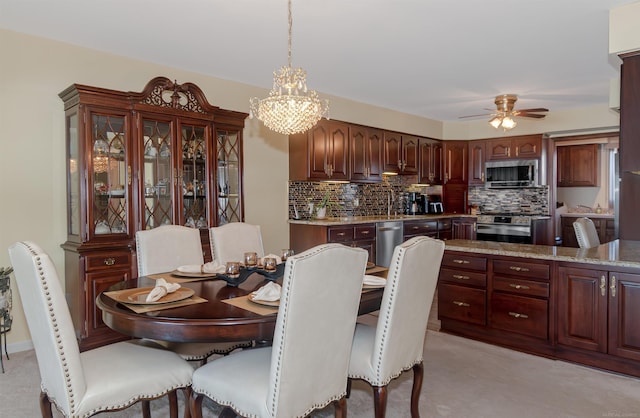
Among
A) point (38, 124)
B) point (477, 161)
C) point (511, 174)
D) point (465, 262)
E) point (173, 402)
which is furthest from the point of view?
point (477, 161)

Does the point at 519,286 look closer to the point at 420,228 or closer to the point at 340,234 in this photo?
the point at 340,234

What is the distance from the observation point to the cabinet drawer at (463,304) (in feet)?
11.5

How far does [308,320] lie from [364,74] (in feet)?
11.7

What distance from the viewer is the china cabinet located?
10.8 ft

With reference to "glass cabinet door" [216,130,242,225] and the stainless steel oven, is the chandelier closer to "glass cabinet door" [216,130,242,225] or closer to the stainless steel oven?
"glass cabinet door" [216,130,242,225]

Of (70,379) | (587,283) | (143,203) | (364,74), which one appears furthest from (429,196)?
(70,379)

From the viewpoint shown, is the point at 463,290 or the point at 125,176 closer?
the point at 125,176

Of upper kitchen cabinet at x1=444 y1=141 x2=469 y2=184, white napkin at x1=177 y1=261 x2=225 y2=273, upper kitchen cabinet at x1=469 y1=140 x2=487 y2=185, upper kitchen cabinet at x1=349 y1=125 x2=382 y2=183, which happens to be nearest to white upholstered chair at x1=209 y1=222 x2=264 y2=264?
white napkin at x1=177 y1=261 x2=225 y2=273

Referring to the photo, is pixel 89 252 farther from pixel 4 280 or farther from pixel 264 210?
pixel 264 210

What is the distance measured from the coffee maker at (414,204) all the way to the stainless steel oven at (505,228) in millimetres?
934

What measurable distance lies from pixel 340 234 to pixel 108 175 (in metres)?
2.57

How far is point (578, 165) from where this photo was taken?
798 centimetres

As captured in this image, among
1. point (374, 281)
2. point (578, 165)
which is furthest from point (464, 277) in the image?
point (578, 165)

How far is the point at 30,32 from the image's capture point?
11.0 ft
